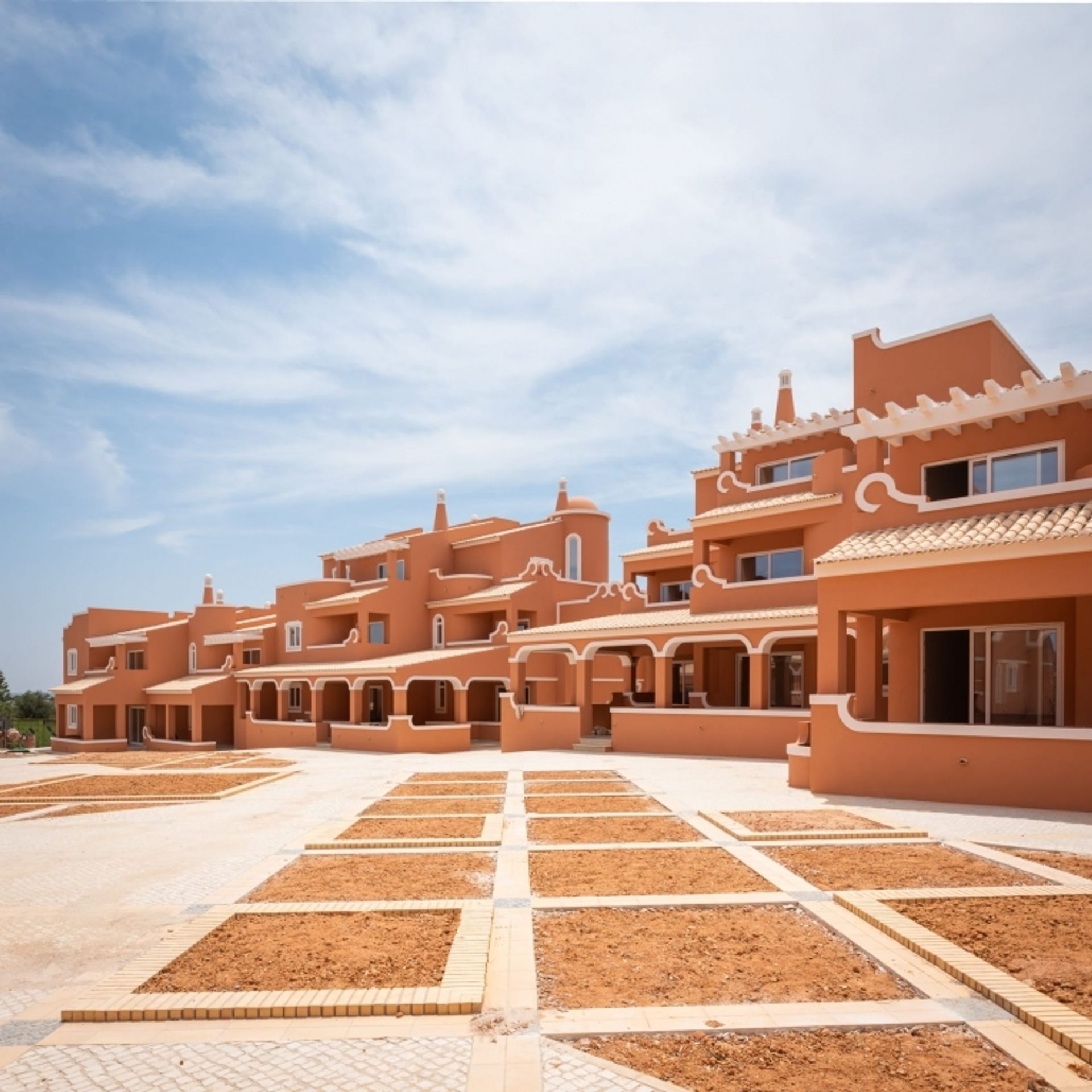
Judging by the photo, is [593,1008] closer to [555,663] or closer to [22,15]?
[22,15]

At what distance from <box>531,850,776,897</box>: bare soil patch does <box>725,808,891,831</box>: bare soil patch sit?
188cm

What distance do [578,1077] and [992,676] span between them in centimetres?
1337

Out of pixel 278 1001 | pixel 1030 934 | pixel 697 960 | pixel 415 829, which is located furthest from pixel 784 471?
pixel 278 1001

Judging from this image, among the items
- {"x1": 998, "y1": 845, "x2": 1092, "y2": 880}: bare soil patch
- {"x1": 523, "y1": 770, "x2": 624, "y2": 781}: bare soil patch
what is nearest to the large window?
{"x1": 998, "y1": 845, "x2": 1092, "y2": 880}: bare soil patch

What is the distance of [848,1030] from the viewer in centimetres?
532

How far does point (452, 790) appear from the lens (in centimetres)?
1659

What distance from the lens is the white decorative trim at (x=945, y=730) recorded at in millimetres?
12961

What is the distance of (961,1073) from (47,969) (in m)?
6.67

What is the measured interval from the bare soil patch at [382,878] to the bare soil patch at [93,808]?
274 inches

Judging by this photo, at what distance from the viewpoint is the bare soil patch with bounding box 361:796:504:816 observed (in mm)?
13727

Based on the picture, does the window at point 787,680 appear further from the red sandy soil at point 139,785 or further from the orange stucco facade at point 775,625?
the red sandy soil at point 139,785

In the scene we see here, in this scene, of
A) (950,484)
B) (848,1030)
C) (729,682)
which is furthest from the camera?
(729,682)

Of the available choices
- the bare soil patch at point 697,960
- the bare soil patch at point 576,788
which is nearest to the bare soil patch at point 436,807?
the bare soil patch at point 576,788

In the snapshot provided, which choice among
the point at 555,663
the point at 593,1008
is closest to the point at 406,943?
the point at 593,1008
